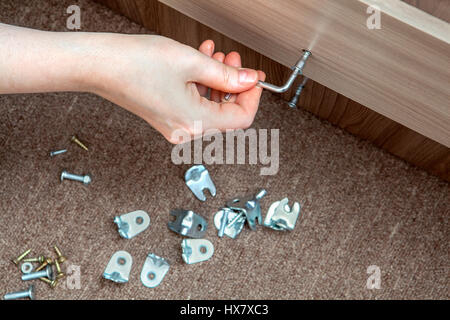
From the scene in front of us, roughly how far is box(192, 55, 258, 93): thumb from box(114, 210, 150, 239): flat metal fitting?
39 centimetres

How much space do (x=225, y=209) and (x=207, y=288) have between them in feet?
0.52

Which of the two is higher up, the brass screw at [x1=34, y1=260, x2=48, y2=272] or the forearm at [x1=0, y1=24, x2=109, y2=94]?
the forearm at [x1=0, y1=24, x2=109, y2=94]

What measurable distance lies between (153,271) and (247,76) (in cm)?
47

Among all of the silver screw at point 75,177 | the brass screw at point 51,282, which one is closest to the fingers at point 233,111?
the silver screw at point 75,177

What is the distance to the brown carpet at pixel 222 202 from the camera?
92 centimetres

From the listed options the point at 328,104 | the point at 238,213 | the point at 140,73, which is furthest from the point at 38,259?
the point at 328,104

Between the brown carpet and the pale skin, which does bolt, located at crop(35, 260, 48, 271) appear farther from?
the pale skin

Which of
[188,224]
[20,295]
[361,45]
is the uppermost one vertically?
[361,45]

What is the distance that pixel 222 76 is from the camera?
62 centimetres

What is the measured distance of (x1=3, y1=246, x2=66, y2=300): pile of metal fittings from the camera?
903 millimetres

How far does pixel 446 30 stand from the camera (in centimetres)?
43

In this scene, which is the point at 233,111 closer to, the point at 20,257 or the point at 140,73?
the point at 140,73

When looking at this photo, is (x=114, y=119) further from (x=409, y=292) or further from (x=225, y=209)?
(x=409, y=292)

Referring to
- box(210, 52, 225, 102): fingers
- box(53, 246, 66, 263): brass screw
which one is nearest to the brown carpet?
box(53, 246, 66, 263): brass screw
